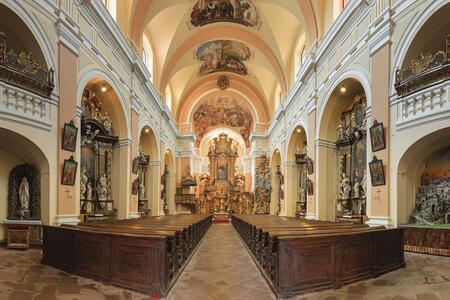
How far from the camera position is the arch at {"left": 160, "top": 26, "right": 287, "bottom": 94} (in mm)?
17219

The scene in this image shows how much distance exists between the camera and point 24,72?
21.2 ft

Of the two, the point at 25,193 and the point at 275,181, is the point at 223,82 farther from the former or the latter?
the point at 25,193

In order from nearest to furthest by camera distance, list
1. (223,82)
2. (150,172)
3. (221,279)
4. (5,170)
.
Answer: (221,279) < (5,170) < (150,172) < (223,82)

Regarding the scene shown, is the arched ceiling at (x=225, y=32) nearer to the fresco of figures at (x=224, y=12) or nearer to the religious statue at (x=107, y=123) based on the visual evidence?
the fresco of figures at (x=224, y=12)

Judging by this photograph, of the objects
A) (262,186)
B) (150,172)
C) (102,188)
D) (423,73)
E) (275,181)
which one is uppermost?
(423,73)

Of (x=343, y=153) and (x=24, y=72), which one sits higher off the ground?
(x=24, y=72)

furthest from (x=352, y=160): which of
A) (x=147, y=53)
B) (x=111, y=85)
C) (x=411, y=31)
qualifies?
(x=147, y=53)

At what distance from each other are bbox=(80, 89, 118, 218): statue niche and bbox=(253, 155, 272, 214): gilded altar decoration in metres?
12.2

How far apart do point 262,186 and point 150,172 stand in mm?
8651

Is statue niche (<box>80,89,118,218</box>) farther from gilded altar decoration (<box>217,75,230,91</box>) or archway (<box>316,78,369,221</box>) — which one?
gilded altar decoration (<box>217,75,230,91</box>)

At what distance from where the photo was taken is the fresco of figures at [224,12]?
51.0ft

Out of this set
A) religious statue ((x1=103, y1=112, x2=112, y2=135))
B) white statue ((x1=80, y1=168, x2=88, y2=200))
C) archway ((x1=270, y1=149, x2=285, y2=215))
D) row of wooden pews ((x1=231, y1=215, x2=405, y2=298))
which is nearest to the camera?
row of wooden pews ((x1=231, y1=215, x2=405, y2=298))

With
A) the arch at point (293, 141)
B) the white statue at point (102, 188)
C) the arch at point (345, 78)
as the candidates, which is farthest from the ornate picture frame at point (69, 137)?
the arch at point (293, 141)

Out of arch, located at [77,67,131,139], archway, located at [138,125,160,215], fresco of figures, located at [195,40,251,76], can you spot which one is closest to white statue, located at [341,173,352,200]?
arch, located at [77,67,131,139]
